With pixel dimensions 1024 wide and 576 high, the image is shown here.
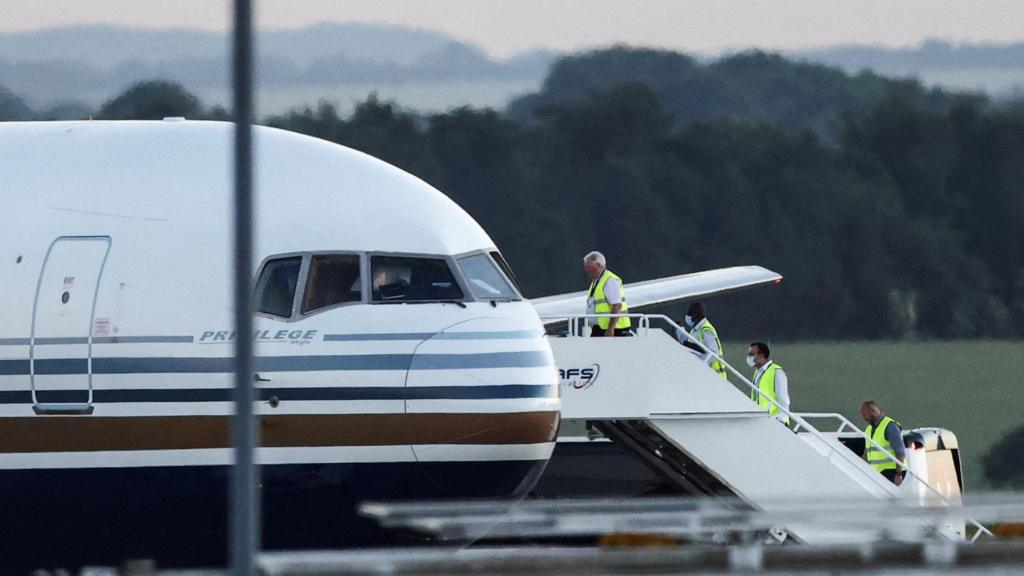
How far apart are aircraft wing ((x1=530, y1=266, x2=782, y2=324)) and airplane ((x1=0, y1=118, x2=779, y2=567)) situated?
10144 millimetres

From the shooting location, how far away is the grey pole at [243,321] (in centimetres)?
793

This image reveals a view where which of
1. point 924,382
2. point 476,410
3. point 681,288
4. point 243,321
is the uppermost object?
point 243,321

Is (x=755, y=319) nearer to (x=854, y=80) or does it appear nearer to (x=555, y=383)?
(x=854, y=80)

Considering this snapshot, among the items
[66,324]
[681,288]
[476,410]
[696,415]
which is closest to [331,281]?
[476,410]

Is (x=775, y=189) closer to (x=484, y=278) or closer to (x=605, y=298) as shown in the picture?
(x=605, y=298)

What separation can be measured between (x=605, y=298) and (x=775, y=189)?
34039 millimetres

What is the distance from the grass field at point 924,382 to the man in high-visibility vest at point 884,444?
20920mm

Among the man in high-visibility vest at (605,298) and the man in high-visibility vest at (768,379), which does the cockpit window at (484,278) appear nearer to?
the man in high-visibility vest at (605,298)

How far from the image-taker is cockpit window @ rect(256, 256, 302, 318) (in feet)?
45.9

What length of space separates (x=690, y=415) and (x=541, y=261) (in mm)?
27452

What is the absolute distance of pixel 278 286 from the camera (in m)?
14.0

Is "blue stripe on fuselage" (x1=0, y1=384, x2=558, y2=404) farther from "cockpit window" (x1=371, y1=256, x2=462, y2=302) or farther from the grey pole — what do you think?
the grey pole

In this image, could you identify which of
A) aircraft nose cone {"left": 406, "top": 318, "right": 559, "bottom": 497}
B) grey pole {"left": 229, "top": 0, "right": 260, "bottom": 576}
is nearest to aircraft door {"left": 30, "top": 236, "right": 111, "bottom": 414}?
aircraft nose cone {"left": 406, "top": 318, "right": 559, "bottom": 497}

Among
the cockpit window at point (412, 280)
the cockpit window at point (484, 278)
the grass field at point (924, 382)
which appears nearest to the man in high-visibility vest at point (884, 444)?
the cockpit window at point (484, 278)
